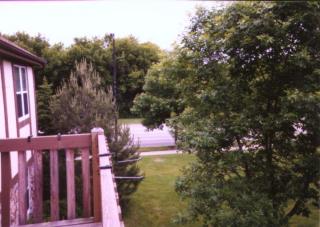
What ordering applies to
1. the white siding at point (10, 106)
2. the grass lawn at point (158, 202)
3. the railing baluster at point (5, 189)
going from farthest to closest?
the grass lawn at point (158, 202) < the white siding at point (10, 106) < the railing baluster at point (5, 189)

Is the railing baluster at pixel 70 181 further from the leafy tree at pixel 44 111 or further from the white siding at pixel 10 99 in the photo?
the leafy tree at pixel 44 111

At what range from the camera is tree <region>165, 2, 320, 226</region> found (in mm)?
3170

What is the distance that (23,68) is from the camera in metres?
5.99

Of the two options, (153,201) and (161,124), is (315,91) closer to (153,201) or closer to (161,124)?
(153,201)

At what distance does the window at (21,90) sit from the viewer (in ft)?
17.8

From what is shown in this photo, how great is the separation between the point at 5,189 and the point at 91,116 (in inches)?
172

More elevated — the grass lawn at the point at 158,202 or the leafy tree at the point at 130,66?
the leafy tree at the point at 130,66

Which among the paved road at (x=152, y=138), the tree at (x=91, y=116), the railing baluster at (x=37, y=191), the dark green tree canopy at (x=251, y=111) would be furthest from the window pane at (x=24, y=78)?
the paved road at (x=152, y=138)

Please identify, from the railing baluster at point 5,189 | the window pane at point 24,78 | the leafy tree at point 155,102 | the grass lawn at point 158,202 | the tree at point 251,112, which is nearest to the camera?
the railing baluster at point 5,189

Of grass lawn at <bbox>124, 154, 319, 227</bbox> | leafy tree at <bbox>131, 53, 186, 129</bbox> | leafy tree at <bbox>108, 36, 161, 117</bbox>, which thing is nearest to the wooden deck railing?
grass lawn at <bbox>124, 154, 319, 227</bbox>

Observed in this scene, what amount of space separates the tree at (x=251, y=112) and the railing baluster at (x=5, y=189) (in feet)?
7.19

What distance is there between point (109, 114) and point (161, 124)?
478cm

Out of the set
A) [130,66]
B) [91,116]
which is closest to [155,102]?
[91,116]

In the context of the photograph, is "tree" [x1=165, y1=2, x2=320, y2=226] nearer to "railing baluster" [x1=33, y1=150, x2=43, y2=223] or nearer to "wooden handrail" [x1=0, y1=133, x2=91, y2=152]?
"wooden handrail" [x1=0, y1=133, x2=91, y2=152]
